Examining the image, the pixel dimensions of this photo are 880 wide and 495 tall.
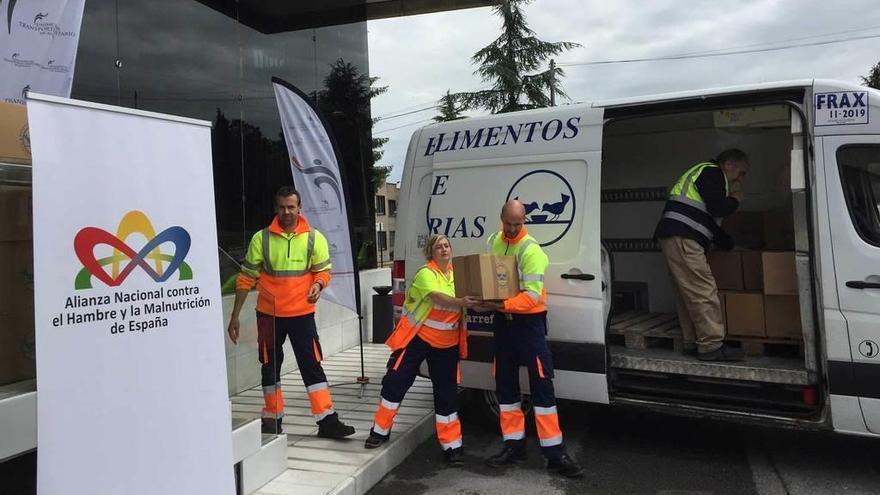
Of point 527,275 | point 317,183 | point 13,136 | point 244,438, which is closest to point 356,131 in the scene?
point 317,183

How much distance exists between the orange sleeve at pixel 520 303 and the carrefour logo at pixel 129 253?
2102mm

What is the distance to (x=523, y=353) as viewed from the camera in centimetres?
440

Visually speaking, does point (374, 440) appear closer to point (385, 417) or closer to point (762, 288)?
point (385, 417)

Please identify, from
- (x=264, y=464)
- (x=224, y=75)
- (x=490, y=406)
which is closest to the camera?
(x=264, y=464)

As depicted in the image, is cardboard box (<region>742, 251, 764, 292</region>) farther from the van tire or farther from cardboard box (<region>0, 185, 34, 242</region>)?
cardboard box (<region>0, 185, 34, 242</region>)

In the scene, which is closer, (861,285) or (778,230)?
(861,285)

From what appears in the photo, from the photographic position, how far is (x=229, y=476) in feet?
9.72

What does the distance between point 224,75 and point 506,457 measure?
16.9 ft

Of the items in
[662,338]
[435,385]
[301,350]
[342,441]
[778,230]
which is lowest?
[342,441]

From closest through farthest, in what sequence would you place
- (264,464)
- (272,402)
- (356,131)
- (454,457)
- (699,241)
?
(264,464), (272,402), (454,457), (699,241), (356,131)

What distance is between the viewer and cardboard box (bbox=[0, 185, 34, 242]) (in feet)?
9.04

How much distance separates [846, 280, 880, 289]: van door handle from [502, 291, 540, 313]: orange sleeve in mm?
1866

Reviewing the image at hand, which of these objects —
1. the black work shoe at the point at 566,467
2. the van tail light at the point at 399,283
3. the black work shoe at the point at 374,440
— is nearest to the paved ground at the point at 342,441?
the black work shoe at the point at 374,440

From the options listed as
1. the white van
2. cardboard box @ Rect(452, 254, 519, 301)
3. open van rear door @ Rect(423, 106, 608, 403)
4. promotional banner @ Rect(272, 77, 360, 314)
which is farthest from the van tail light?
cardboard box @ Rect(452, 254, 519, 301)
